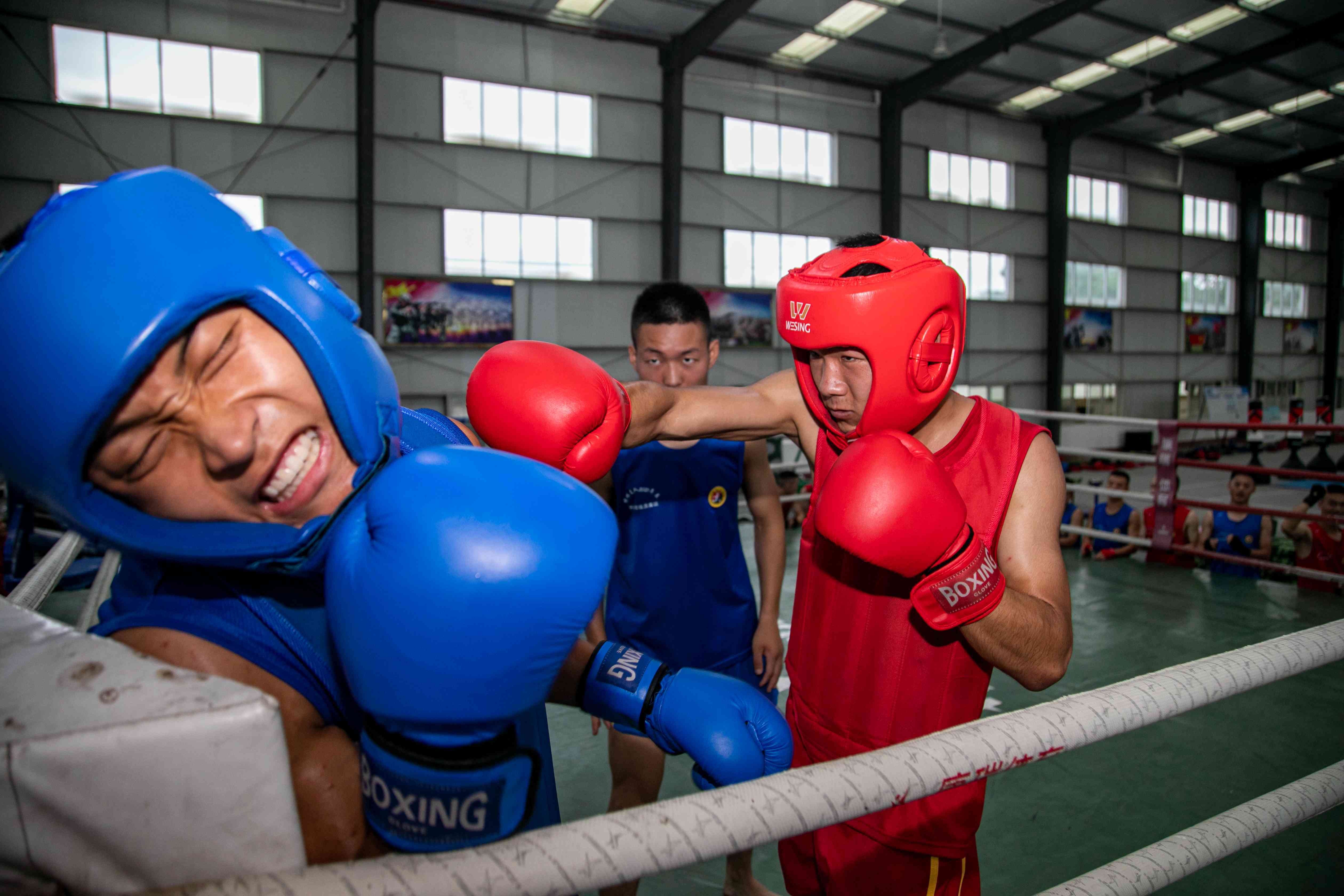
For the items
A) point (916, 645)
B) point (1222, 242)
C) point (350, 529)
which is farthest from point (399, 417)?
point (1222, 242)

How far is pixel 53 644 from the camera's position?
623 millimetres

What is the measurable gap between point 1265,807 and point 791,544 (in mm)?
5583

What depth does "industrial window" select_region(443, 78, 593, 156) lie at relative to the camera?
32.6 ft

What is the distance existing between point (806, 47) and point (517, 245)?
5265mm

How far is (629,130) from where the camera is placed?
10.8 metres

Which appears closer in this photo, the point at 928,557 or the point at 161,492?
the point at 161,492

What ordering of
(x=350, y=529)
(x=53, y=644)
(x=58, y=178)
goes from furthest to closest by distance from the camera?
(x=58, y=178) < (x=350, y=529) < (x=53, y=644)

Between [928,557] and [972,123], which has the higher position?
[972,123]

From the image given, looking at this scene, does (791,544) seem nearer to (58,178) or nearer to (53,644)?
(53,644)

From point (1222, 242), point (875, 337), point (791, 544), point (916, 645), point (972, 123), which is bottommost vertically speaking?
point (791, 544)

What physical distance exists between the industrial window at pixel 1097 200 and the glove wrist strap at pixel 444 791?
651 inches

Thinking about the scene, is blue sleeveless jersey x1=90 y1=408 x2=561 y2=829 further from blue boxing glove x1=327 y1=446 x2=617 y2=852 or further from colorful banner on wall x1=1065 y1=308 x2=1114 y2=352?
colorful banner on wall x1=1065 y1=308 x2=1114 y2=352

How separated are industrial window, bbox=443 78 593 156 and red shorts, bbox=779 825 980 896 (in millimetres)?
10116

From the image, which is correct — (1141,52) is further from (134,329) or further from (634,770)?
(134,329)
